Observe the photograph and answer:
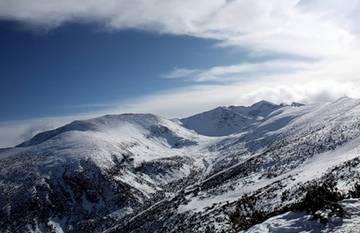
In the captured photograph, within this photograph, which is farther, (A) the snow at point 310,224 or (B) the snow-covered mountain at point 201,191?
(B) the snow-covered mountain at point 201,191

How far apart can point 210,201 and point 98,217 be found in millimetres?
72101

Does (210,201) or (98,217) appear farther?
(98,217)

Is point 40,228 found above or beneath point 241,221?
beneath

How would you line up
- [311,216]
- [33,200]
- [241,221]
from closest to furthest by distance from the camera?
[311,216]
[241,221]
[33,200]

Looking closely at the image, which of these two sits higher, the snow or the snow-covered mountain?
the snow

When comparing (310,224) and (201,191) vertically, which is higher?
(310,224)

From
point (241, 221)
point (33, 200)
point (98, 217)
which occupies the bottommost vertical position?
point (98, 217)

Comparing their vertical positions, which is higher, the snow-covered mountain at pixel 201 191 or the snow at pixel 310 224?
the snow at pixel 310 224

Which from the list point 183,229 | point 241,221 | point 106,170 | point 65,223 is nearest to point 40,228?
point 65,223

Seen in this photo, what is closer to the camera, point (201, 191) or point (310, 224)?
point (310, 224)

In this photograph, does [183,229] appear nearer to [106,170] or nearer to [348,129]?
[348,129]

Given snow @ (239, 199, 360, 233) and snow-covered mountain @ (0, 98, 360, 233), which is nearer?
snow @ (239, 199, 360, 233)

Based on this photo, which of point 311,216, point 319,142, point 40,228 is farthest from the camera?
point 40,228

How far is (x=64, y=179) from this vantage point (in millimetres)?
166250
